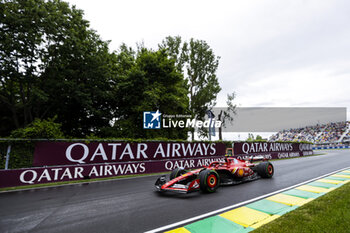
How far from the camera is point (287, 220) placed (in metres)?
3.46

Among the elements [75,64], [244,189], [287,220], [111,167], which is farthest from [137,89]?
[287,220]

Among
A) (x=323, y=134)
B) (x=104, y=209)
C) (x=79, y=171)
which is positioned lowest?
(x=79, y=171)

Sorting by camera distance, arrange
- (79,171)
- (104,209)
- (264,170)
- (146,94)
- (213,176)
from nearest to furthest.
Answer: (104,209) < (213,176) < (264,170) < (79,171) < (146,94)

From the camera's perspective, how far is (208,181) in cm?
590

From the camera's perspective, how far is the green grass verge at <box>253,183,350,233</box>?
3.12 meters

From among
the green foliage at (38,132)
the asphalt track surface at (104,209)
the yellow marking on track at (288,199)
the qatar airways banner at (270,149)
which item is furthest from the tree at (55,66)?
the yellow marking on track at (288,199)

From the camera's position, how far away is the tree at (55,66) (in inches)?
542

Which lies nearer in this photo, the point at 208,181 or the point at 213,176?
the point at 208,181

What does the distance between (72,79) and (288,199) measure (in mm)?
19801

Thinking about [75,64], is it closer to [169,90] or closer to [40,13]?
[40,13]

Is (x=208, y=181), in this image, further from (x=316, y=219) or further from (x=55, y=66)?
(x=55, y=66)

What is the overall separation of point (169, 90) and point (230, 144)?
9357 mm

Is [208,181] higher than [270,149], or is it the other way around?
[208,181]

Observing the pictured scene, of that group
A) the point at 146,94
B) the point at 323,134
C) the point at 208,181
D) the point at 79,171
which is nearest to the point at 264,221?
the point at 208,181
